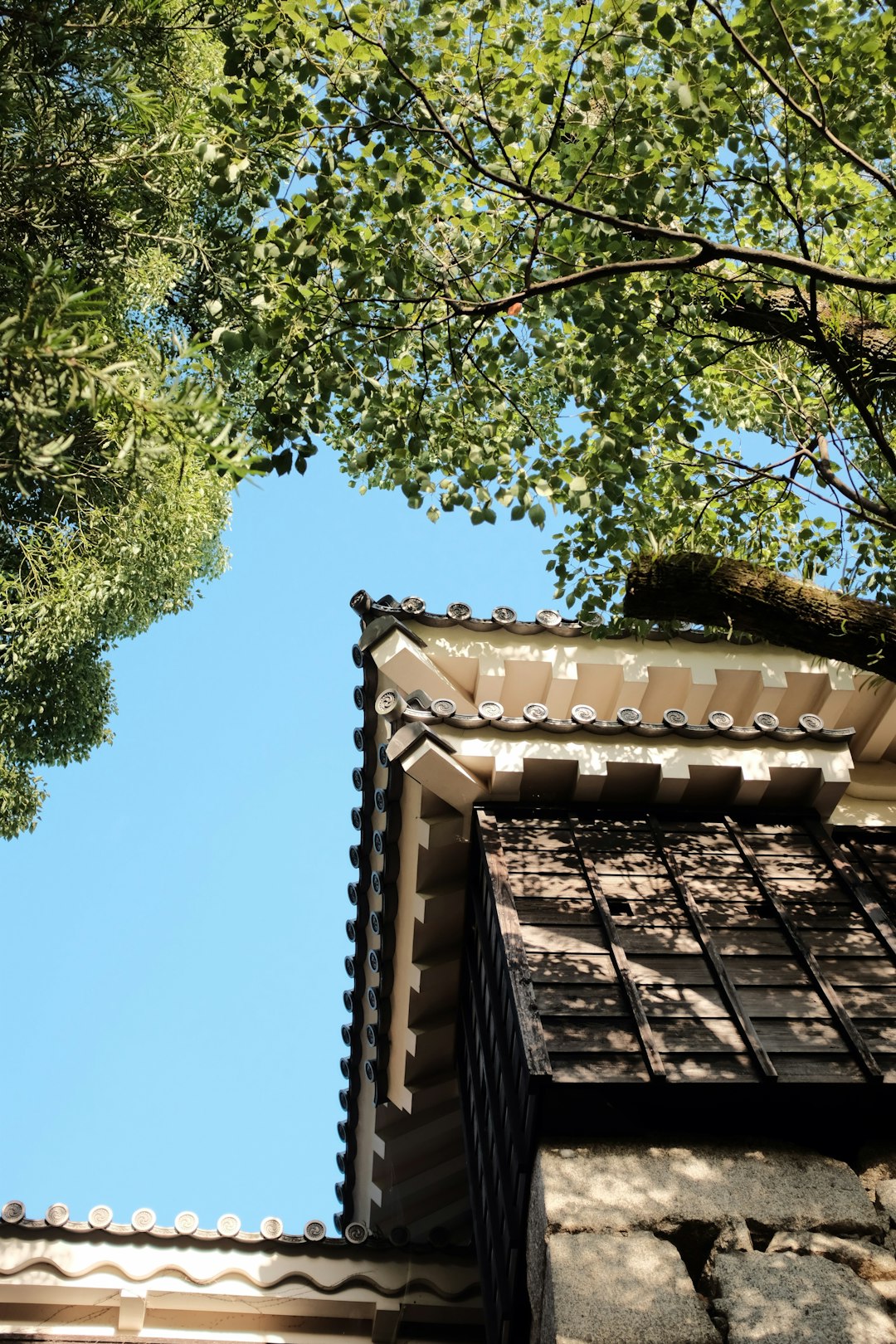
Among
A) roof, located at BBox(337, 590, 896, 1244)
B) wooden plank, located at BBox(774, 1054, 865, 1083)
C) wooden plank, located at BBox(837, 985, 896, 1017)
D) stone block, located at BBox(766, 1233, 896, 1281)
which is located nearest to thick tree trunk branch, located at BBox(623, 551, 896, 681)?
roof, located at BBox(337, 590, 896, 1244)

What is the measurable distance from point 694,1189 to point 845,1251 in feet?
2.18

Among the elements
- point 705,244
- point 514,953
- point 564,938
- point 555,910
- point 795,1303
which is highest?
point 705,244

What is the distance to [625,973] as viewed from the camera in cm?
578

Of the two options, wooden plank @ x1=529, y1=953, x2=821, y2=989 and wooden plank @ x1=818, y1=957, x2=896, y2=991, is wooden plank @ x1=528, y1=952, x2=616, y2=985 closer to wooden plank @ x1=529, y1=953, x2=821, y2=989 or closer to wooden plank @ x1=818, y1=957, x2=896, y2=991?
wooden plank @ x1=529, y1=953, x2=821, y2=989

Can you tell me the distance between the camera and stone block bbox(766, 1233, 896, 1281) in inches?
182

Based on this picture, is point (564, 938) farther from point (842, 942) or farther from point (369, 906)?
point (369, 906)

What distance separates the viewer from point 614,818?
7.10 meters

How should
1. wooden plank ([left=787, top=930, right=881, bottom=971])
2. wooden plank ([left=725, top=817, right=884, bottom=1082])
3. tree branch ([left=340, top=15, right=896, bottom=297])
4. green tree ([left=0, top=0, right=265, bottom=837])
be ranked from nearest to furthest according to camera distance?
green tree ([left=0, top=0, right=265, bottom=837])
tree branch ([left=340, top=15, right=896, bottom=297])
wooden plank ([left=725, top=817, right=884, bottom=1082])
wooden plank ([left=787, top=930, right=881, bottom=971])

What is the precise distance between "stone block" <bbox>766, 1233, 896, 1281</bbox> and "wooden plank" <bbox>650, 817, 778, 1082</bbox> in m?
0.68

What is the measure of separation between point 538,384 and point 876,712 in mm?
4607

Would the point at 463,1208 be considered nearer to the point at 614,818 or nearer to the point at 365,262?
the point at 614,818

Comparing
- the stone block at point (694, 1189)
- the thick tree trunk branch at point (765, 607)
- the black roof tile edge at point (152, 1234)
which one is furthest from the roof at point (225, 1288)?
the thick tree trunk branch at point (765, 607)

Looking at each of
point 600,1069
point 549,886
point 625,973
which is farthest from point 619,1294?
point 549,886

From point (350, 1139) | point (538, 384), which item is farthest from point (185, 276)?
point (350, 1139)
